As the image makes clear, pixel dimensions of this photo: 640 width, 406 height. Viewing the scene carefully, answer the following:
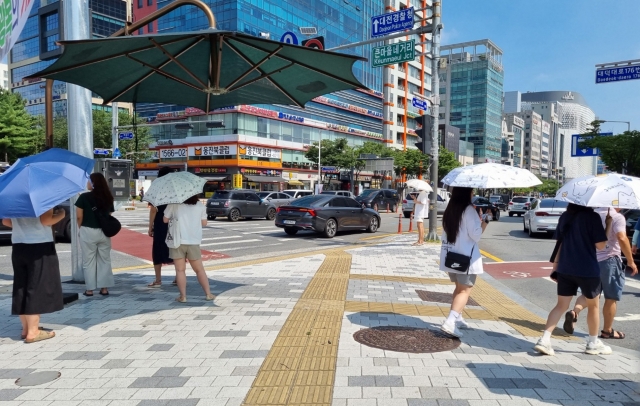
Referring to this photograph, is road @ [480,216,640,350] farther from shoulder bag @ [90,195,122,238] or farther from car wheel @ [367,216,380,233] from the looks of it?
shoulder bag @ [90,195,122,238]

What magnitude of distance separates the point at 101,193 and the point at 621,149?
110ft

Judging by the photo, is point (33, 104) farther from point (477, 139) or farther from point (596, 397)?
point (477, 139)

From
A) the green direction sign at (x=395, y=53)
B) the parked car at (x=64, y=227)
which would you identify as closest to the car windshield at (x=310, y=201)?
the green direction sign at (x=395, y=53)

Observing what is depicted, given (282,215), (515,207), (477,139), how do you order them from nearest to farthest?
(282,215) < (515,207) < (477,139)

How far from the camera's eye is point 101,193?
250 inches

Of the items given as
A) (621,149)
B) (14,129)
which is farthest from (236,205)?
(14,129)

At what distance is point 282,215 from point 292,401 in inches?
499

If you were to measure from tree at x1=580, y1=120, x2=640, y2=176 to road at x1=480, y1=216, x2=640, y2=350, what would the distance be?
1842 centimetres

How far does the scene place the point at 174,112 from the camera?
57719 millimetres

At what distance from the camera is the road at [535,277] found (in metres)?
6.17

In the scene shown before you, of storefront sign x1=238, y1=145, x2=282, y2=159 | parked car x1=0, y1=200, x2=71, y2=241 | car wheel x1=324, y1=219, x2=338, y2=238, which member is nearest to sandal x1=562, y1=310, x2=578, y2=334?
car wheel x1=324, y1=219, x2=338, y2=238

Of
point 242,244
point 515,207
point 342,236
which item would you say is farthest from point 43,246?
point 515,207

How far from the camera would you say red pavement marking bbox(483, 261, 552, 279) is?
978 cm

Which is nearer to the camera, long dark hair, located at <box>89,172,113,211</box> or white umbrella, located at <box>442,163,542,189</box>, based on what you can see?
white umbrella, located at <box>442,163,542,189</box>
